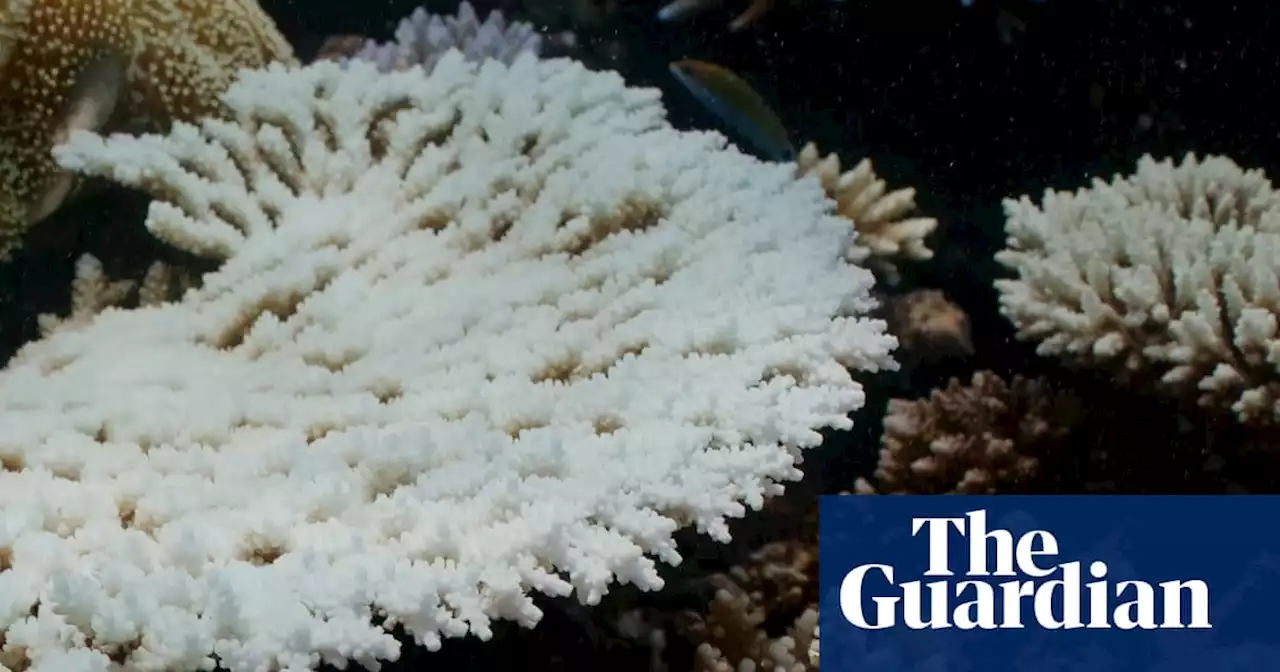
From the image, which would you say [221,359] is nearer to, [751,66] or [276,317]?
[276,317]

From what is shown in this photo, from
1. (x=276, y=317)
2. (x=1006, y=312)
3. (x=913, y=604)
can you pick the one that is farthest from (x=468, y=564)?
(x=1006, y=312)

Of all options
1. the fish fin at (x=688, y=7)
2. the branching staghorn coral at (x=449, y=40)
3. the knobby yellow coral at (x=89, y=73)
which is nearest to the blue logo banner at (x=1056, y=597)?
the fish fin at (x=688, y=7)

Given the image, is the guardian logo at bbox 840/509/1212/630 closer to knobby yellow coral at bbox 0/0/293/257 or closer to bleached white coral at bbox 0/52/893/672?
bleached white coral at bbox 0/52/893/672

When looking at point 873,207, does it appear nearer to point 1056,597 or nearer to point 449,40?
point 1056,597

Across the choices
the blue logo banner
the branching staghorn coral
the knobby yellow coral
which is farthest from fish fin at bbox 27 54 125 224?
the blue logo banner

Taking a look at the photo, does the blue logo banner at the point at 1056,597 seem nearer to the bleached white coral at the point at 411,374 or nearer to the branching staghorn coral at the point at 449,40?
the bleached white coral at the point at 411,374

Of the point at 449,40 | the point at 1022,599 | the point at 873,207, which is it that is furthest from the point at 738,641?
the point at 449,40
